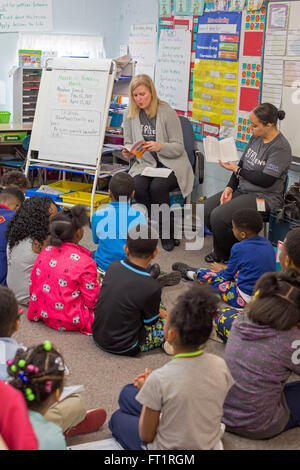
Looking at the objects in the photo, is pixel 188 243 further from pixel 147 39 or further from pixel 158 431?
pixel 158 431

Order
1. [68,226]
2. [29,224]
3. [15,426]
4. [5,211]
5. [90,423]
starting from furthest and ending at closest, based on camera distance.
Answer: [5,211] < [29,224] < [68,226] < [90,423] < [15,426]

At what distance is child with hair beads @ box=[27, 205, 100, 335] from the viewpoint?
8.73ft

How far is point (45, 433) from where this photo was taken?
1.45 meters

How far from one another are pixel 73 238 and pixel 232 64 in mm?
2267

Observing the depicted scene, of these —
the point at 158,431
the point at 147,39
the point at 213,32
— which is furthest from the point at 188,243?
the point at 158,431

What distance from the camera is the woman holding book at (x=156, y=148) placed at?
157 inches

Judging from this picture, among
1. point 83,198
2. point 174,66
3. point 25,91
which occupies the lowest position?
point 83,198

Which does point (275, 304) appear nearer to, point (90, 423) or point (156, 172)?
point (90, 423)

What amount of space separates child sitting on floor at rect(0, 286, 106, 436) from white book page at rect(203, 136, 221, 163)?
216 centimetres

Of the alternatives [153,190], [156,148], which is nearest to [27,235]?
[153,190]

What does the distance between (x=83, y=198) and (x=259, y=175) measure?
1.56 m

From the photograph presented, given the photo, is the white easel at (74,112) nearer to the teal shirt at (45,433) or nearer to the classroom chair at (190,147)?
the classroom chair at (190,147)

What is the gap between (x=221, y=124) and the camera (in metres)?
4.45

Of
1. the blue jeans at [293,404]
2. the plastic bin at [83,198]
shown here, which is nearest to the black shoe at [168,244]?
the plastic bin at [83,198]
